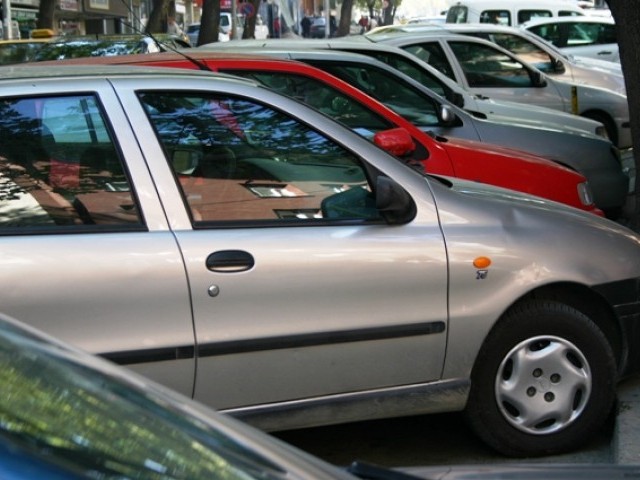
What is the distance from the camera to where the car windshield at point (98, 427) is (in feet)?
5.25

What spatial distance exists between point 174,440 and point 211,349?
2030 mm

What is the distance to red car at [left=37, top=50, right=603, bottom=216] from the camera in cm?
626

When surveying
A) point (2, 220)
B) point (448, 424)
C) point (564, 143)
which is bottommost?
point (448, 424)

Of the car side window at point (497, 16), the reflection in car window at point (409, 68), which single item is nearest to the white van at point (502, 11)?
the car side window at point (497, 16)

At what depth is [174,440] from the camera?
1853 millimetres

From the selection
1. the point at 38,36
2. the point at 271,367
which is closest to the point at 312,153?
the point at 271,367

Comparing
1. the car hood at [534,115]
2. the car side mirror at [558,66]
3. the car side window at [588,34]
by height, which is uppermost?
the car hood at [534,115]

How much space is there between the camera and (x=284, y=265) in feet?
13.0

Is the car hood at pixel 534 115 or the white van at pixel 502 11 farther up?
the car hood at pixel 534 115

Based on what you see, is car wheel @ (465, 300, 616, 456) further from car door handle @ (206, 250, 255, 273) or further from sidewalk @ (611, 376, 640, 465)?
car door handle @ (206, 250, 255, 273)

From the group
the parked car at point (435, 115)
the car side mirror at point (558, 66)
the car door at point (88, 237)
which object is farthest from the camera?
the car side mirror at point (558, 66)

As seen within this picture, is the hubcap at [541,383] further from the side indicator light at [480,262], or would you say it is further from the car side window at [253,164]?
the car side window at [253,164]

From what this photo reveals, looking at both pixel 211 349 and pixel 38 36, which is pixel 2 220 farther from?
pixel 38 36

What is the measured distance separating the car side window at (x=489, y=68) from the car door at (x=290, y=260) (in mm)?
8163
